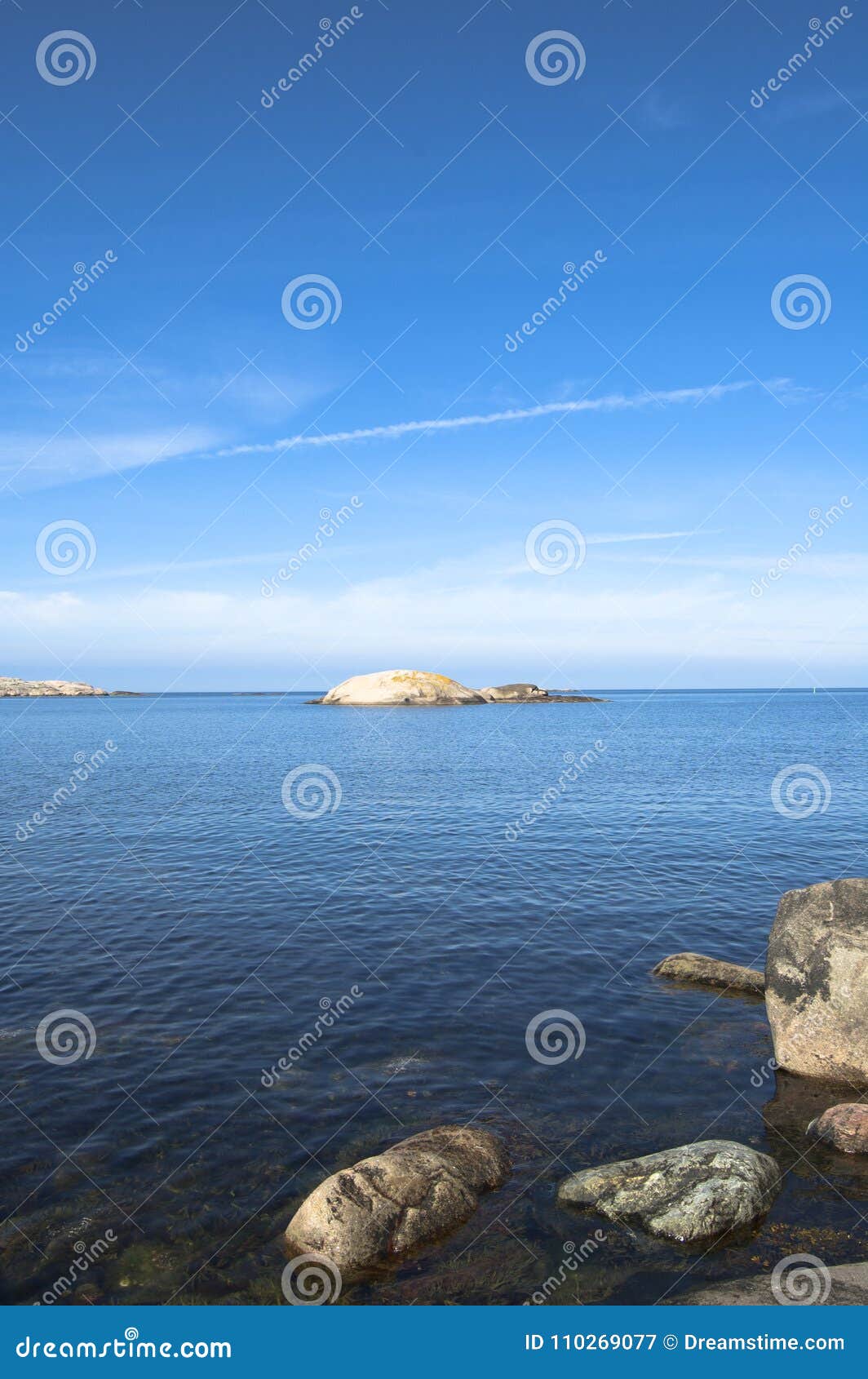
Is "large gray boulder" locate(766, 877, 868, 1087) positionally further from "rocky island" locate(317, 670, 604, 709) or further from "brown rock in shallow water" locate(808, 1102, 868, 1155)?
"rocky island" locate(317, 670, 604, 709)

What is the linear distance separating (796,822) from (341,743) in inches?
2555

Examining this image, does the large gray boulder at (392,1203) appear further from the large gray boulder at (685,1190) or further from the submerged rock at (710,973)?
the submerged rock at (710,973)

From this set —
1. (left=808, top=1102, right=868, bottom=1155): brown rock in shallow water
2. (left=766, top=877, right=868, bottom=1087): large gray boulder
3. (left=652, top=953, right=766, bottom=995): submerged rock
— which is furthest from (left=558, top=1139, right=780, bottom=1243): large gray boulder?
(left=652, top=953, right=766, bottom=995): submerged rock

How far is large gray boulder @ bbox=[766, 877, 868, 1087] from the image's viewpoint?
51.5 feet

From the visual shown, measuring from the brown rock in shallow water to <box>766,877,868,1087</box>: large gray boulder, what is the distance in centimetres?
169

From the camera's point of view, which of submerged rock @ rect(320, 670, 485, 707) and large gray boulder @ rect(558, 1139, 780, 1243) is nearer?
large gray boulder @ rect(558, 1139, 780, 1243)

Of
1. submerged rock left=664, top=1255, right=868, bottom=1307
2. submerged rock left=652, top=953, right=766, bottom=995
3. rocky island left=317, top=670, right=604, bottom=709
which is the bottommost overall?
submerged rock left=664, top=1255, right=868, bottom=1307

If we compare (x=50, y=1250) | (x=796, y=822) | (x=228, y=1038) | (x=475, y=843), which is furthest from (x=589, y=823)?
(x=50, y=1250)

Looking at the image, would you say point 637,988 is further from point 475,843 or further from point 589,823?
point 589,823

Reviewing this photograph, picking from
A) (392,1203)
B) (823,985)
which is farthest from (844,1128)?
(392,1203)

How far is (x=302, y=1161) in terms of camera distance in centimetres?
1329

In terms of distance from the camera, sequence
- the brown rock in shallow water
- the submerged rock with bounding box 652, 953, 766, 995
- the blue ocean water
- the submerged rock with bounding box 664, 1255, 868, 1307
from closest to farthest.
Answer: the submerged rock with bounding box 664, 1255, 868, 1307, the blue ocean water, the brown rock in shallow water, the submerged rock with bounding box 652, 953, 766, 995

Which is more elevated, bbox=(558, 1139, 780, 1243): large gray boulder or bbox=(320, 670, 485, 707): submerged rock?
bbox=(320, 670, 485, 707): submerged rock

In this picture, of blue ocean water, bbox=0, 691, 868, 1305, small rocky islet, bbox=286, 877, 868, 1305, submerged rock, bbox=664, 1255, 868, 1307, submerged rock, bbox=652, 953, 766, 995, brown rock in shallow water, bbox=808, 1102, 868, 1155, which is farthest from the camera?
submerged rock, bbox=652, 953, 766, 995
